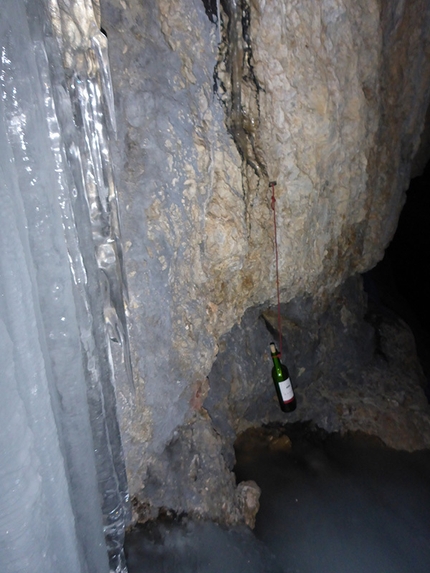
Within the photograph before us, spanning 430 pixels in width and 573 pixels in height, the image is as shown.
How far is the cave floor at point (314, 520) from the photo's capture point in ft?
7.25

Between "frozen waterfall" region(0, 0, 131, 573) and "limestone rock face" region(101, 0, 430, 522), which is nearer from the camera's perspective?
"frozen waterfall" region(0, 0, 131, 573)

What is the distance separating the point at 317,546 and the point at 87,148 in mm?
2525

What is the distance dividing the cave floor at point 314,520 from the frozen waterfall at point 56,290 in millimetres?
621

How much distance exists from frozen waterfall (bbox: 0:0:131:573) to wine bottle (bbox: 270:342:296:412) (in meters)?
1.52

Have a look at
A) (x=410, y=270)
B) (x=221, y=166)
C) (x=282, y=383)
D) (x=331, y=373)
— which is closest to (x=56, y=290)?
(x=221, y=166)

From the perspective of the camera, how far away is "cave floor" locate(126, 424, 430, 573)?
7.25ft

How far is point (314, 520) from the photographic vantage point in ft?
8.52

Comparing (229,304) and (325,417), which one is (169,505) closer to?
(229,304)

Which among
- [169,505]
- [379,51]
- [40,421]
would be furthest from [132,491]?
[379,51]

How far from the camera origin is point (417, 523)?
8.43 feet

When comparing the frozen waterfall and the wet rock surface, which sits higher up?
the frozen waterfall

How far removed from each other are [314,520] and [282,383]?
0.91 m

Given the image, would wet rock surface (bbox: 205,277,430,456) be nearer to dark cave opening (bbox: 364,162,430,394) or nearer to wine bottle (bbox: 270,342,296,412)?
wine bottle (bbox: 270,342,296,412)

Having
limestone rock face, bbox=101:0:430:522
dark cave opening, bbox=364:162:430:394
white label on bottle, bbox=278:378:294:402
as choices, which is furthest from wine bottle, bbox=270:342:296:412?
dark cave opening, bbox=364:162:430:394
